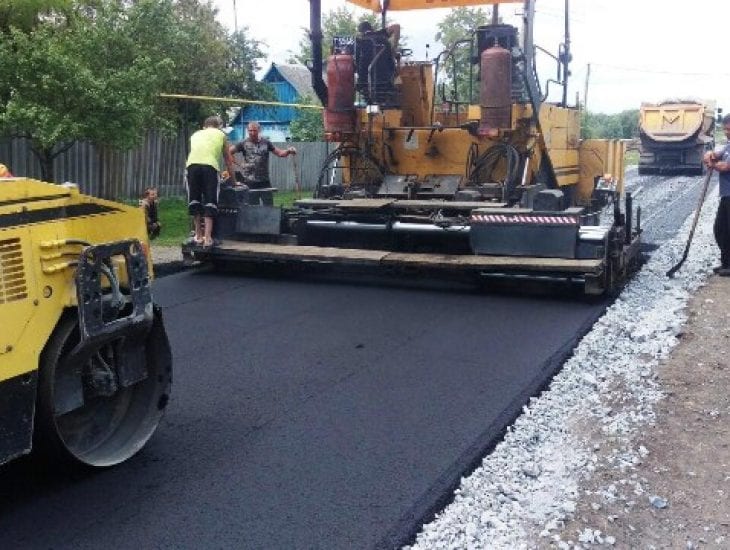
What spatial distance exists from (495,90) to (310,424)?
5.04m

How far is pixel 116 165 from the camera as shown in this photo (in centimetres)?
1543

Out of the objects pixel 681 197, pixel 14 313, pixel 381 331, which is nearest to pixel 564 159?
pixel 381 331

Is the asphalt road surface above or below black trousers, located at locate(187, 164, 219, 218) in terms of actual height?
below

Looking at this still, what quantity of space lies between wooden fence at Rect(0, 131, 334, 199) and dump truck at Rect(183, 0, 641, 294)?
2.91 m

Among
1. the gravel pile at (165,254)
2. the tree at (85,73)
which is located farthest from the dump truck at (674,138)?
the gravel pile at (165,254)

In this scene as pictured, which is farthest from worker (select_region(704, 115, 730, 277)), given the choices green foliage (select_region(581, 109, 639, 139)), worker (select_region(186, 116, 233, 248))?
green foliage (select_region(581, 109, 639, 139))

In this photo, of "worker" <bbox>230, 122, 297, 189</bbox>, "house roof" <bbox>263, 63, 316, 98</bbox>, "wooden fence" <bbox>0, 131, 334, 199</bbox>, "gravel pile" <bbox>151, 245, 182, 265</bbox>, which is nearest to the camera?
"gravel pile" <bbox>151, 245, 182, 265</bbox>

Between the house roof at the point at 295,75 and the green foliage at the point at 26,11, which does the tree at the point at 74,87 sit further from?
the house roof at the point at 295,75

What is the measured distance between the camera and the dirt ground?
3.43 meters

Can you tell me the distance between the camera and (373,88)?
9.39 metres

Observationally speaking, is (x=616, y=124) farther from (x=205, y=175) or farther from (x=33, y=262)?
(x=33, y=262)

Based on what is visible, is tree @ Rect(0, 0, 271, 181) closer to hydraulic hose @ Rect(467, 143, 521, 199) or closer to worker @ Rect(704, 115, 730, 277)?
hydraulic hose @ Rect(467, 143, 521, 199)

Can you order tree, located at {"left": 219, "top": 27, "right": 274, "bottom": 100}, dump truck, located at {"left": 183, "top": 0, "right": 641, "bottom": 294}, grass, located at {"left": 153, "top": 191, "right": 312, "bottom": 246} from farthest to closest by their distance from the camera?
tree, located at {"left": 219, "top": 27, "right": 274, "bottom": 100}
grass, located at {"left": 153, "top": 191, "right": 312, "bottom": 246}
dump truck, located at {"left": 183, "top": 0, "right": 641, "bottom": 294}

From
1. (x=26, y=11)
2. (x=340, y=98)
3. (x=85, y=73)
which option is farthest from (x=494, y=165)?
(x=26, y=11)
